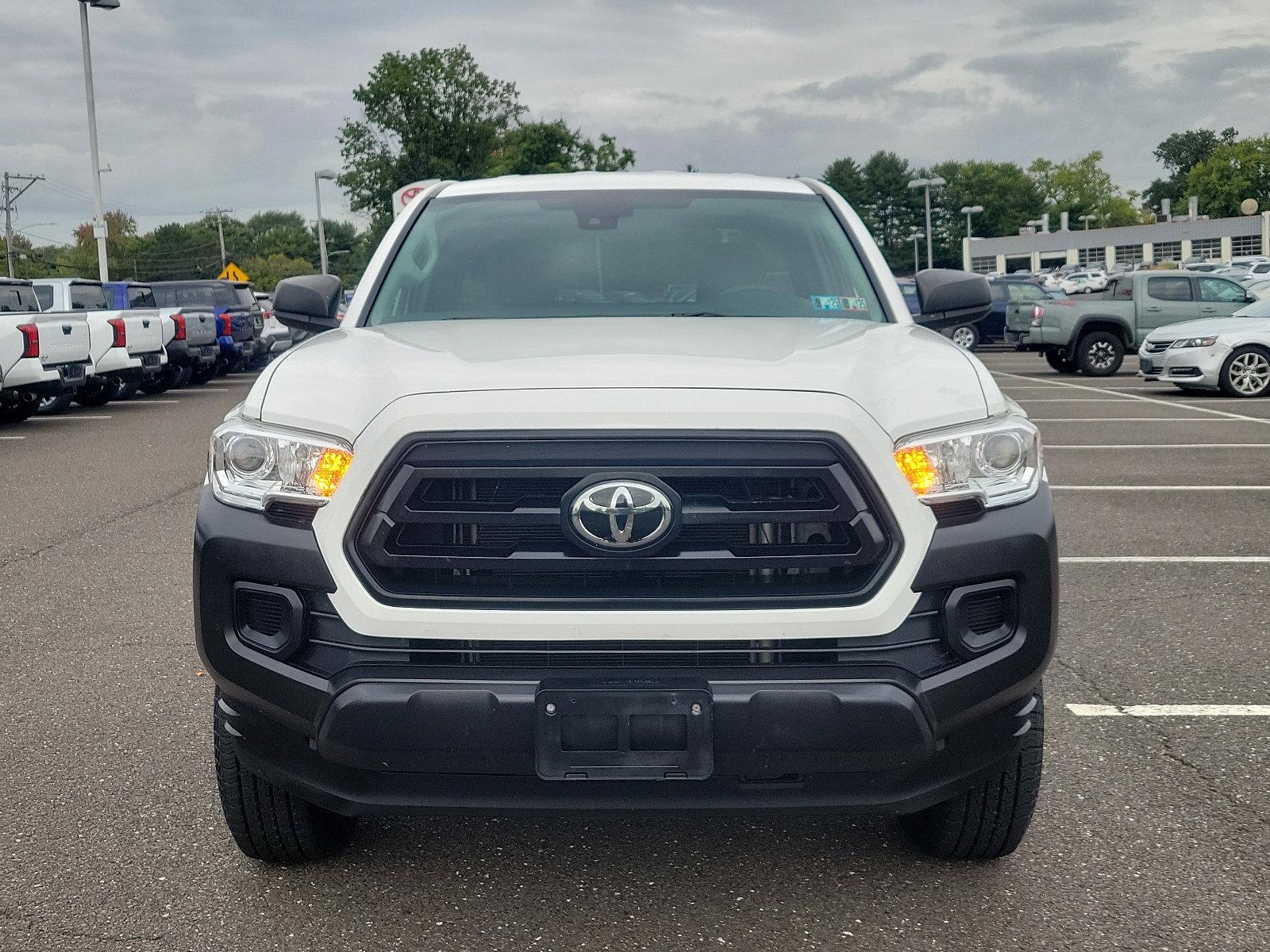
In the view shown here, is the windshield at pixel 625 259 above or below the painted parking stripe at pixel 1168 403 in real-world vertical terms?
above

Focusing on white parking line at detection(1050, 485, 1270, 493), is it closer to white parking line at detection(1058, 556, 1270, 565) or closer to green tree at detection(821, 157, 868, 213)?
white parking line at detection(1058, 556, 1270, 565)

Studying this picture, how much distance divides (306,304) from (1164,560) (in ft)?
15.7

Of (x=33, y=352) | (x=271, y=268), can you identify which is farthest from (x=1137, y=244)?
(x=33, y=352)


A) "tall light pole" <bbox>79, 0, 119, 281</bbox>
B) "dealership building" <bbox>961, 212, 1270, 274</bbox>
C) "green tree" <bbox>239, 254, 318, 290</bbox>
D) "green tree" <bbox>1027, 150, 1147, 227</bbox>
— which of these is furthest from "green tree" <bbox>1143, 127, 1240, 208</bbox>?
"tall light pole" <bbox>79, 0, 119, 281</bbox>

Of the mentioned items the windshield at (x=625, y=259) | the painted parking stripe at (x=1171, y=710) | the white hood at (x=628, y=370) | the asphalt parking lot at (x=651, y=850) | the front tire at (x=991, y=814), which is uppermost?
the windshield at (x=625, y=259)

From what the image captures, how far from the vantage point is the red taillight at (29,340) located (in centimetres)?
1538

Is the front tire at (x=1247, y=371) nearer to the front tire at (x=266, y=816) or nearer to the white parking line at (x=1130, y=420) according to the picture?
the white parking line at (x=1130, y=420)

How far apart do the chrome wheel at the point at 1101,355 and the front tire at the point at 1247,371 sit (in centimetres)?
532

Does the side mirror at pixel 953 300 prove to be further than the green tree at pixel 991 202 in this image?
No

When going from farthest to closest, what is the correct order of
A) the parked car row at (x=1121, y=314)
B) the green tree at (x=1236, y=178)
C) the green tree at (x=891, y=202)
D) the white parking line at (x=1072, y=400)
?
1. the green tree at (x=891, y=202)
2. the green tree at (x=1236, y=178)
3. the parked car row at (x=1121, y=314)
4. the white parking line at (x=1072, y=400)

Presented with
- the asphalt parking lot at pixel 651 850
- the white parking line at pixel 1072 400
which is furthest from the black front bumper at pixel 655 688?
the white parking line at pixel 1072 400

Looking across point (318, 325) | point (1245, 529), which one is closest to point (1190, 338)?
point (1245, 529)

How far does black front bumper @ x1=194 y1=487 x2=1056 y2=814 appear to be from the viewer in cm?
273

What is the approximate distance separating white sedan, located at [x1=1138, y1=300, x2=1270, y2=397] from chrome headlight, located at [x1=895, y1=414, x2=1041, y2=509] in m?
16.1
